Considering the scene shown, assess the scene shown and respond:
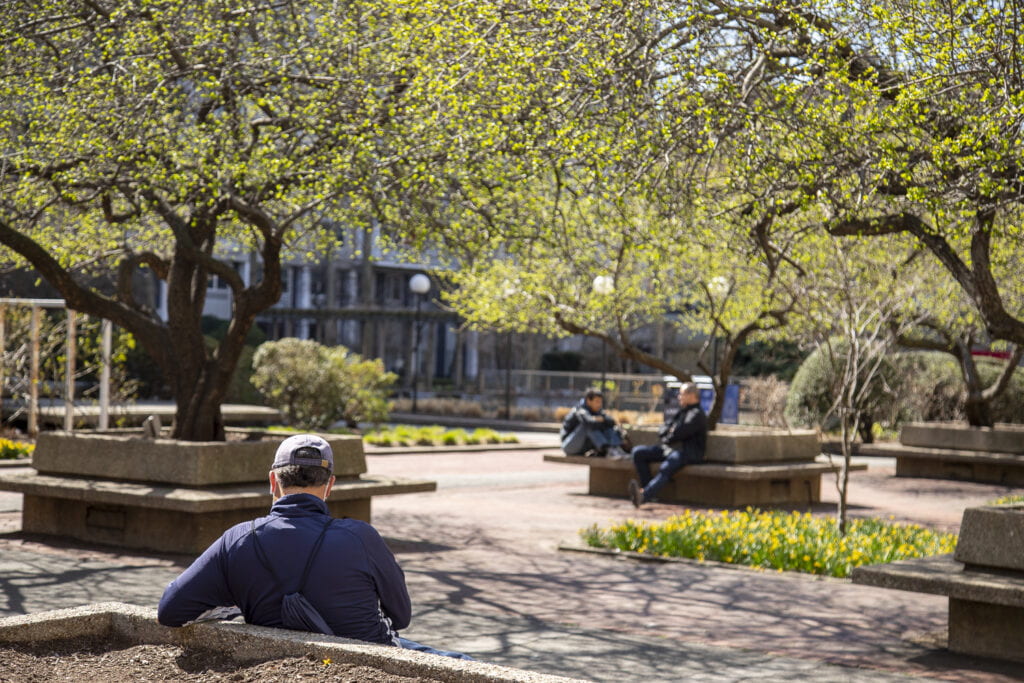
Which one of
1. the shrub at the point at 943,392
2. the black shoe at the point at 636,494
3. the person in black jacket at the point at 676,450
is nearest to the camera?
the black shoe at the point at 636,494

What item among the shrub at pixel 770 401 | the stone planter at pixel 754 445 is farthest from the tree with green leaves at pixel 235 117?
the shrub at pixel 770 401

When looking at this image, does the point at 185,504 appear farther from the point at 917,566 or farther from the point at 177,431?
the point at 917,566

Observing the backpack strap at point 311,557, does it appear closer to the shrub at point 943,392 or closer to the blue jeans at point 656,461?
the blue jeans at point 656,461

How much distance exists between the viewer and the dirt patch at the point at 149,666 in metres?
4.30

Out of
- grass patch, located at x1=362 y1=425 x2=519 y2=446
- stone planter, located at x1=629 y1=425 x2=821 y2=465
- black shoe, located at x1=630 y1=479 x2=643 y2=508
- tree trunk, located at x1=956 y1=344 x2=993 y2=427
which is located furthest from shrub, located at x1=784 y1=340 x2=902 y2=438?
black shoe, located at x1=630 y1=479 x2=643 y2=508

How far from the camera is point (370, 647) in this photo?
4445 mm

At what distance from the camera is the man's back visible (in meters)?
4.54

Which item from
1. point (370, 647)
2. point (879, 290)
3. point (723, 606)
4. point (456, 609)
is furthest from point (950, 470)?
point (370, 647)

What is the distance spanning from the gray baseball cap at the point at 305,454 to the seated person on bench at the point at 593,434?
12.1m

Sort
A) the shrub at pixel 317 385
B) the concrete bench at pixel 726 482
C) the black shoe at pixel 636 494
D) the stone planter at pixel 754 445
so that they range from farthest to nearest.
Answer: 1. the shrub at pixel 317 385
2. the stone planter at pixel 754 445
3. the concrete bench at pixel 726 482
4. the black shoe at pixel 636 494

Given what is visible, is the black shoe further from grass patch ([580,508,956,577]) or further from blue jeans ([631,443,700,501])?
grass patch ([580,508,956,577])

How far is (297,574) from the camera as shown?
15.0 ft

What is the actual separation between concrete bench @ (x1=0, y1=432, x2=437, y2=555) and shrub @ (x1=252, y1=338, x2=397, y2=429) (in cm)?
1530

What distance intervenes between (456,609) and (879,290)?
979 centimetres
